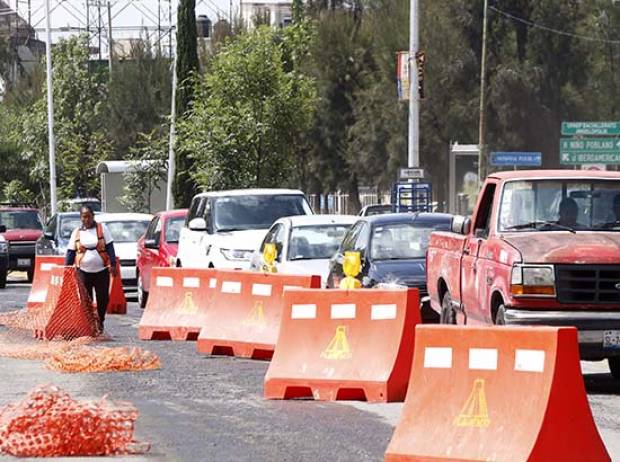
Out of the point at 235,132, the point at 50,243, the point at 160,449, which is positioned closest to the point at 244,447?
the point at 160,449

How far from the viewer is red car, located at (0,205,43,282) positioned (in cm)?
4141

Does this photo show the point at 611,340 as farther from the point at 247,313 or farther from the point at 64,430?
the point at 64,430

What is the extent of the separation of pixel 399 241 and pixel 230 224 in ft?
20.6

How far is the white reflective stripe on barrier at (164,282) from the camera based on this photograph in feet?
67.9

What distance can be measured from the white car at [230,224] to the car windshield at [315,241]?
6.55ft

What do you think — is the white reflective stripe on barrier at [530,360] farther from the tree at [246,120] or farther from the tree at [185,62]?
the tree at [185,62]

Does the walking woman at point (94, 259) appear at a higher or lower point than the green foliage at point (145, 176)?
higher

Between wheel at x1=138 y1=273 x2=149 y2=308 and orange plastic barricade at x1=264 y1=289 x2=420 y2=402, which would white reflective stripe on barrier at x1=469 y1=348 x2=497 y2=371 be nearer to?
orange plastic barricade at x1=264 y1=289 x2=420 y2=402

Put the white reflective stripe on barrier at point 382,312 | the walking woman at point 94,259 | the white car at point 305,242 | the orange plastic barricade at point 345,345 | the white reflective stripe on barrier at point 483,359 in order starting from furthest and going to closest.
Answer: the white car at point 305,242 → the walking woman at point 94,259 → the white reflective stripe on barrier at point 382,312 → the orange plastic barricade at point 345,345 → the white reflective stripe on barrier at point 483,359

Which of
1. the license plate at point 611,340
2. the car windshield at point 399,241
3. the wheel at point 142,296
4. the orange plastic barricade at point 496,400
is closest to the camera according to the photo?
the orange plastic barricade at point 496,400

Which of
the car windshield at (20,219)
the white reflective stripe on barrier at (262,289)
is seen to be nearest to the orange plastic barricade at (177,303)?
the white reflective stripe on barrier at (262,289)

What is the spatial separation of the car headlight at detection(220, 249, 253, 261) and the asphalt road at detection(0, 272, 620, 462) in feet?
22.5

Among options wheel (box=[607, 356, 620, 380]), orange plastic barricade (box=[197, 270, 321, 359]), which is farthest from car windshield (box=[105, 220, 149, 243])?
wheel (box=[607, 356, 620, 380])

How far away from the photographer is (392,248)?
2027 cm
